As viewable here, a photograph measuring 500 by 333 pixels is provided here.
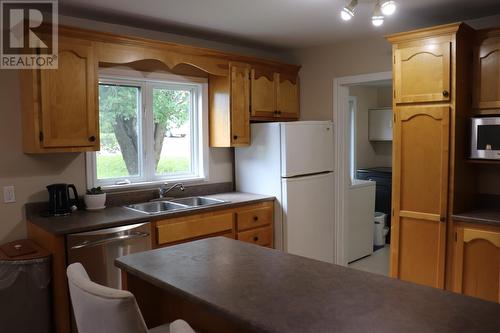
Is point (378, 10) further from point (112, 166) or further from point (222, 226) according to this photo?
point (112, 166)

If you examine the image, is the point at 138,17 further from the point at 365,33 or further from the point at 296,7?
the point at 365,33

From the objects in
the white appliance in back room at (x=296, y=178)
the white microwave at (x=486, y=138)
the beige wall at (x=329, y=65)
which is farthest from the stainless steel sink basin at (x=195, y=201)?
the white microwave at (x=486, y=138)

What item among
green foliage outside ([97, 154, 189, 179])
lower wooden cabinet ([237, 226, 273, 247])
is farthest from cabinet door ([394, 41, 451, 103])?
green foliage outside ([97, 154, 189, 179])

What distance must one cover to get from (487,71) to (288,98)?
75.3 inches

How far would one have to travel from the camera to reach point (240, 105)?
3980 mm

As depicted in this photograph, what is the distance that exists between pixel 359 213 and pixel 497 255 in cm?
193

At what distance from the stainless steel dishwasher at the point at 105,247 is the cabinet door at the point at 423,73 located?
220cm

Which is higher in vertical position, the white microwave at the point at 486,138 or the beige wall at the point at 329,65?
the beige wall at the point at 329,65

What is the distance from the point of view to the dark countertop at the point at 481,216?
293cm

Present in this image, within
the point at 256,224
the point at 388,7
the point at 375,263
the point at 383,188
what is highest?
the point at 388,7

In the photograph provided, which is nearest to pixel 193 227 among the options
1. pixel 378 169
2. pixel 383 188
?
pixel 383 188

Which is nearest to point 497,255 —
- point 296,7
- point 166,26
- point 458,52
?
point 458,52

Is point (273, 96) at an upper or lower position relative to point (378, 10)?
lower

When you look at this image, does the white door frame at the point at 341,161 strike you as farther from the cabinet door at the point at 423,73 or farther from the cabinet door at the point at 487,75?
the cabinet door at the point at 487,75
